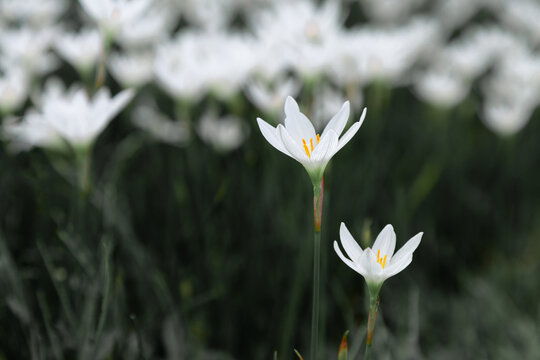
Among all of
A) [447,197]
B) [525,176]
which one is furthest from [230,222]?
[525,176]

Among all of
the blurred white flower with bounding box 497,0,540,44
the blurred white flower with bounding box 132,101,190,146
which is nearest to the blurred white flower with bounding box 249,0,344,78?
the blurred white flower with bounding box 132,101,190,146

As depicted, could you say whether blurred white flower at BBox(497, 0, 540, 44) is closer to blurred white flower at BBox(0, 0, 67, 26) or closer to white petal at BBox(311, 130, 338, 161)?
blurred white flower at BBox(0, 0, 67, 26)

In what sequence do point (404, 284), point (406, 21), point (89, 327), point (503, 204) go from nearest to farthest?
point (89, 327) < point (404, 284) < point (503, 204) < point (406, 21)

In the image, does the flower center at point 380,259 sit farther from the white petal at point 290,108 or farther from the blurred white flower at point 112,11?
the blurred white flower at point 112,11

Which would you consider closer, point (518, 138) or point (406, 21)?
point (518, 138)

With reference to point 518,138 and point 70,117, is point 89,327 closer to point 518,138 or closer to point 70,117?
point 70,117

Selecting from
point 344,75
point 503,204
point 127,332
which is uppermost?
point 344,75
